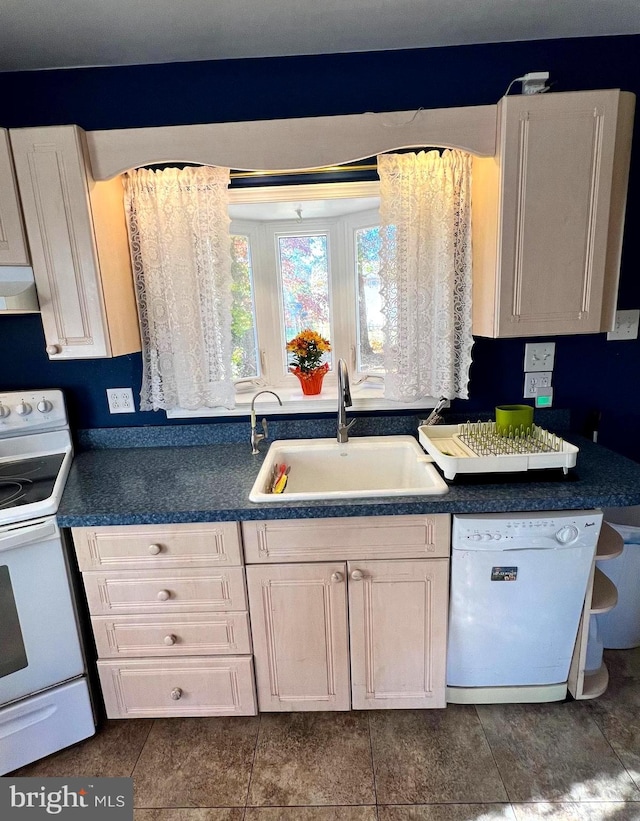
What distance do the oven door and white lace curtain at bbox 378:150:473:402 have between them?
136 cm

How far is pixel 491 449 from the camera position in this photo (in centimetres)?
156

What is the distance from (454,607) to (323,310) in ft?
4.45

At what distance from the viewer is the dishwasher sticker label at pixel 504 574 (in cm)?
145

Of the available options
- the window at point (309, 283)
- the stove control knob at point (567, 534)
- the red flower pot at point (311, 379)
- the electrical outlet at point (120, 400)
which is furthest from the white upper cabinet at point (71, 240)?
the stove control knob at point (567, 534)

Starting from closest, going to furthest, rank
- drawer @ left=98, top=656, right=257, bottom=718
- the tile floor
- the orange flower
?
1. the tile floor
2. drawer @ left=98, top=656, right=257, bottom=718
3. the orange flower

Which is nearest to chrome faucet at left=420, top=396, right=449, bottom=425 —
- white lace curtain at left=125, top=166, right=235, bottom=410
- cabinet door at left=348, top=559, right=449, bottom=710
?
cabinet door at left=348, top=559, right=449, bottom=710

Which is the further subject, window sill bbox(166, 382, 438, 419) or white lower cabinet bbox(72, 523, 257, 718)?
window sill bbox(166, 382, 438, 419)

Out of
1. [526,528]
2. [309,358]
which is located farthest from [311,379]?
[526,528]

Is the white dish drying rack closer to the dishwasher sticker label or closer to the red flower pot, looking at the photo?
the dishwasher sticker label

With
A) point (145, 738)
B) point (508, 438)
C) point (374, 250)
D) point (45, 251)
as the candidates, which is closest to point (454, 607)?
point (508, 438)

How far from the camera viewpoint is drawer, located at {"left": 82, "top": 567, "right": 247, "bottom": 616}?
1.48 meters

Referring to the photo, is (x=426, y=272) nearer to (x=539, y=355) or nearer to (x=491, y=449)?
(x=539, y=355)

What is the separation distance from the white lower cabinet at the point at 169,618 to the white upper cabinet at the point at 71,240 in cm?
71

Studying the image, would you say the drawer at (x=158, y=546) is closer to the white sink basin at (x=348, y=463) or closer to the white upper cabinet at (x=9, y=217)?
the white sink basin at (x=348, y=463)
